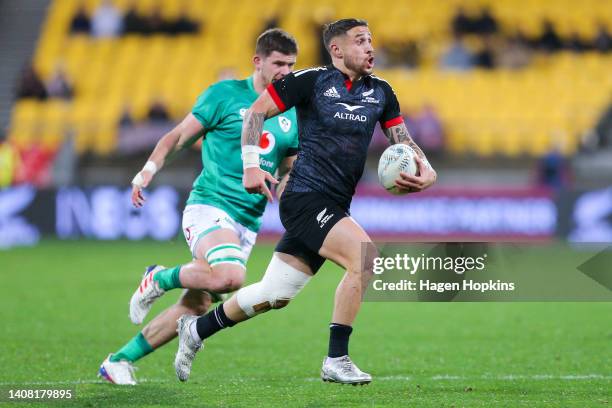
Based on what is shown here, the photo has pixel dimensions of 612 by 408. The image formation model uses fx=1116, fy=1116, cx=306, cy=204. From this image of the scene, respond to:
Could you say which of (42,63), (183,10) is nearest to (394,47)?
(183,10)

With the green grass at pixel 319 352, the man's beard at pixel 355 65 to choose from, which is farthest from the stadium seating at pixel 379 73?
the man's beard at pixel 355 65

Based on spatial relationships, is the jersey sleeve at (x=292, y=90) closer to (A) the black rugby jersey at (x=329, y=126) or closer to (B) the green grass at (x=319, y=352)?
(A) the black rugby jersey at (x=329, y=126)

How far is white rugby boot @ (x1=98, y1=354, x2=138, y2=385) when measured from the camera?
24.7 feet

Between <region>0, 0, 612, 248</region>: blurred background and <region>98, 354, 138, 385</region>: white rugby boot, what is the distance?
12122mm

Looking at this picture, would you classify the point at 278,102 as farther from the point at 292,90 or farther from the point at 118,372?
the point at 118,372

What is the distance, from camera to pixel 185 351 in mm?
7086

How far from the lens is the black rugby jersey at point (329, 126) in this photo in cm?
681

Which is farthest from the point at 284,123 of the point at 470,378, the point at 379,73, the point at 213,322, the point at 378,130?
the point at 379,73

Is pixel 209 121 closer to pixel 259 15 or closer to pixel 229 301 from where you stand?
pixel 229 301

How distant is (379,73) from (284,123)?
16777 millimetres

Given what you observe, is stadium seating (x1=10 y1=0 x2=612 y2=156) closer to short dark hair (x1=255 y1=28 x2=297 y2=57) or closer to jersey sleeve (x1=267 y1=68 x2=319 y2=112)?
short dark hair (x1=255 y1=28 x2=297 y2=57)

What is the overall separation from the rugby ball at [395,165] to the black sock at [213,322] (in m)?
1.32

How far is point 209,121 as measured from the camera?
25.5ft

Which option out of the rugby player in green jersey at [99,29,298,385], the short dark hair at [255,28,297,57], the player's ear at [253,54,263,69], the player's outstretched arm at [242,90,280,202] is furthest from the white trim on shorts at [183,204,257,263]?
the short dark hair at [255,28,297,57]
